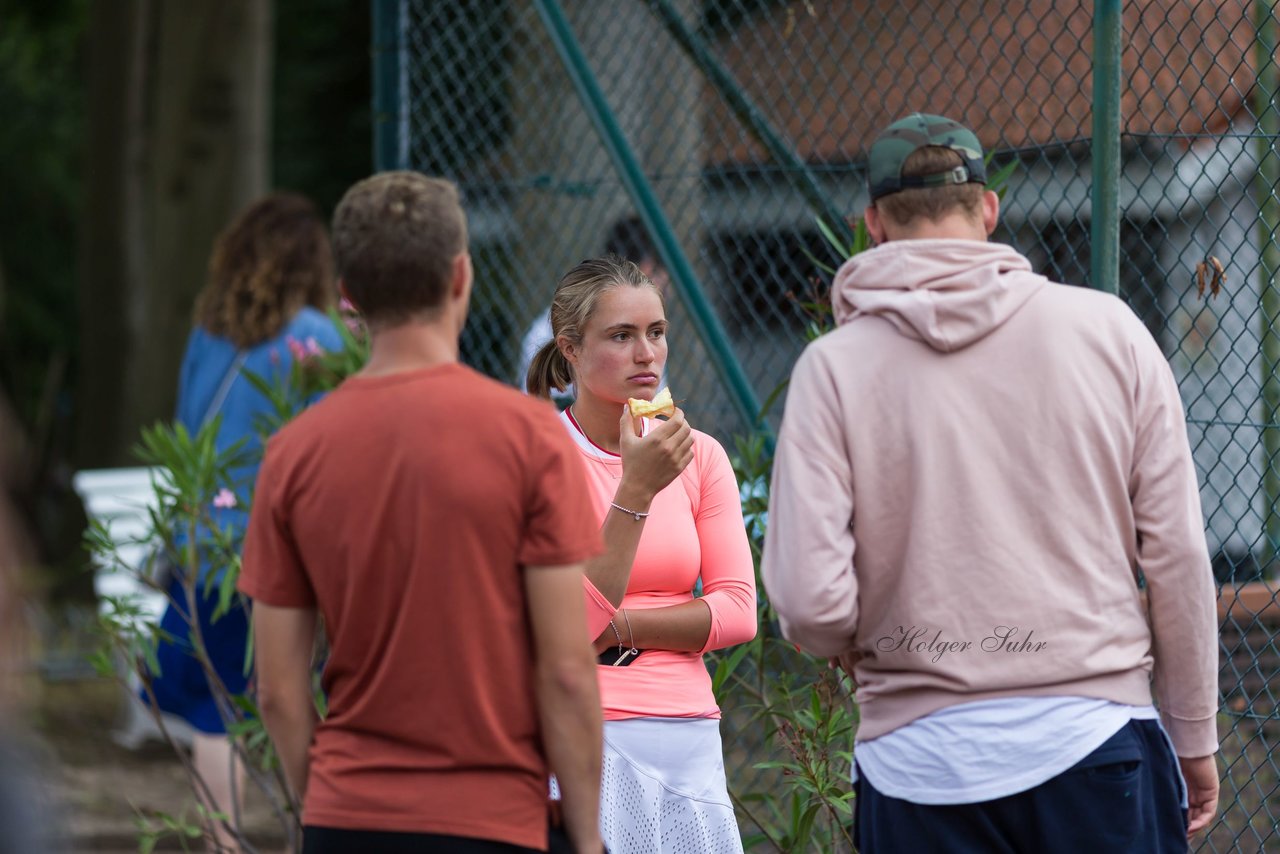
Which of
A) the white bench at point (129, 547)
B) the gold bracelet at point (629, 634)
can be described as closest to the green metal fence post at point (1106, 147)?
the gold bracelet at point (629, 634)

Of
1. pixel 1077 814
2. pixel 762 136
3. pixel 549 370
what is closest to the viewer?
pixel 1077 814

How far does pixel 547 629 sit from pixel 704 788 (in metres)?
0.96

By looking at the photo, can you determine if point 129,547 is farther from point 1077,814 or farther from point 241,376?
point 1077,814

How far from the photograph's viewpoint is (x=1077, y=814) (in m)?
2.36

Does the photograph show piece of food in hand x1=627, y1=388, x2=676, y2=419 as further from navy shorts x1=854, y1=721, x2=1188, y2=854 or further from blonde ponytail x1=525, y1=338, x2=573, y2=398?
navy shorts x1=854, y1=721, x2=1188, y2=854

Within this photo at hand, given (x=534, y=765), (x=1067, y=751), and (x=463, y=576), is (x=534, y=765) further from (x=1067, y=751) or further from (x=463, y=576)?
(x=1067, y=751)

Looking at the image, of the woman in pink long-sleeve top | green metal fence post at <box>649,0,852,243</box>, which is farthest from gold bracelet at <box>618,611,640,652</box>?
green metal fence post at <box>649,0,852,243</box>

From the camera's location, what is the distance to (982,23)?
5.87 m

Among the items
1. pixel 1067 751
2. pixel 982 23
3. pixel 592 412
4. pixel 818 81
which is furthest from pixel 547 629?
pixel 818 81

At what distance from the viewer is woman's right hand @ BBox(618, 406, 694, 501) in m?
2.92

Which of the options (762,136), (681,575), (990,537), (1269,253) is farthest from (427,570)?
(1269,253)

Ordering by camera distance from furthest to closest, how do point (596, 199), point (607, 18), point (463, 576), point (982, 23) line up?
point (596, 199) < point (607, 18) < point (982, 23) < point (463, 576)

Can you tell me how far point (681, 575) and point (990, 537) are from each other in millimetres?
915

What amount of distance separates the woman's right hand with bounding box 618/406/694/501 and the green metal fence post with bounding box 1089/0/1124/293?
1.33 meters
